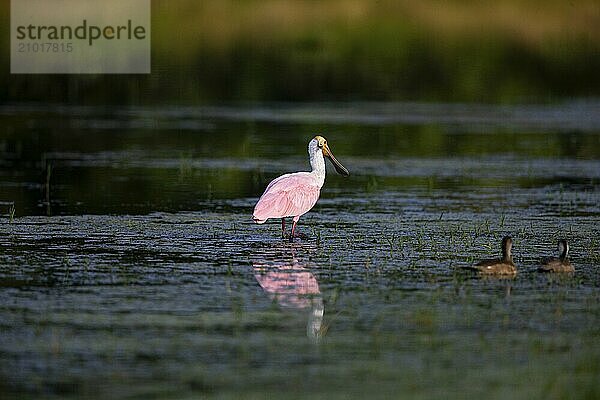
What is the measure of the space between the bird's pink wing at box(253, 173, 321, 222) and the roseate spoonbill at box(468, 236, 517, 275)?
2447 mm

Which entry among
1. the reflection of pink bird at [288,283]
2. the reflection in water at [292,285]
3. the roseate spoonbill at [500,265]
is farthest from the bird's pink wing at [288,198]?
the roseate spoonbill at [500,265]

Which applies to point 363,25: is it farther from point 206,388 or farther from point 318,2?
point 206,388

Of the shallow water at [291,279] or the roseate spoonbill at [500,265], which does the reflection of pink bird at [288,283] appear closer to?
the shallow water at [291,279]

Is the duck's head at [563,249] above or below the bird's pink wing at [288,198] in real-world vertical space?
below

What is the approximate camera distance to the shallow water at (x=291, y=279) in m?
8.35

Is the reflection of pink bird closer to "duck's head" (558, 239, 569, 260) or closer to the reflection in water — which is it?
the reflection in water

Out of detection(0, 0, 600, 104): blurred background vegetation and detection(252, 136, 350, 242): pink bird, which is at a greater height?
detection(0, 0, 600, 104): blurred background vegetation

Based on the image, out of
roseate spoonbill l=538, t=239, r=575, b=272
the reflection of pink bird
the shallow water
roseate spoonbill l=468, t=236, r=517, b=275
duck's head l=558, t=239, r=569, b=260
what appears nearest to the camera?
the shallow water

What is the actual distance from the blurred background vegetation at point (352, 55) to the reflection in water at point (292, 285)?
2092cm

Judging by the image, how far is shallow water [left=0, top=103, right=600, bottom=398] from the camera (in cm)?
835

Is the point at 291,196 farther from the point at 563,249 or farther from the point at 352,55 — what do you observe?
the point at 352,55

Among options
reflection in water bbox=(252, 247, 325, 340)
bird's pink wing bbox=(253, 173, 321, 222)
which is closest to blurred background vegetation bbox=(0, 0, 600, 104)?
bird's pink wing bbox=(253, 173, 321, 222)

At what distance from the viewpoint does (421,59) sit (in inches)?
1490

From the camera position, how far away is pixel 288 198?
1353 cm
